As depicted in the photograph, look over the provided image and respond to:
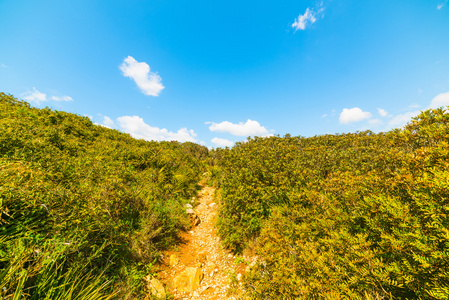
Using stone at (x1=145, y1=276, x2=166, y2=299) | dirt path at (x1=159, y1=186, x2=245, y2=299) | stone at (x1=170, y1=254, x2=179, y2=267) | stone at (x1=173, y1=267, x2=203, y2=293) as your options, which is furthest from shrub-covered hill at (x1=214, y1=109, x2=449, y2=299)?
stone at (x1=145, y1=276, x2=166, y2=299)

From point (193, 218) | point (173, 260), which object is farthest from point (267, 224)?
point (193, 218)

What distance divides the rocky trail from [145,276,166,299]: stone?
27 millimetres

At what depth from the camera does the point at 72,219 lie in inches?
154

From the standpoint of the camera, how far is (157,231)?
655 cm

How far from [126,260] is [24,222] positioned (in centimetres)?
307

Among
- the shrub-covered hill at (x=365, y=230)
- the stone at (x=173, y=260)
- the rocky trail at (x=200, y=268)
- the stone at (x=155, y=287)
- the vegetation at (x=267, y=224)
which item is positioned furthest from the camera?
the stone at (x=173, y=260)

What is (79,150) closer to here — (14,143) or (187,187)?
(14,143)

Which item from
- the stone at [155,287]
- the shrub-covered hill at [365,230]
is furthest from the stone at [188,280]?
the shrub-covered hill at [365,230]

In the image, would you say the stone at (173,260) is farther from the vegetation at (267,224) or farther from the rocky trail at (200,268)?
the vegetation at (267,224)

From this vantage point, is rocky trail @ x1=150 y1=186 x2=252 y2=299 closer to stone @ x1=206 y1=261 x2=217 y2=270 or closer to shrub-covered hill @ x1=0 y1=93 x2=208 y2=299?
stone @ x1=206 y1=261 x2=217 y2=270

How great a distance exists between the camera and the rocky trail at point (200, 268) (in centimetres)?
520

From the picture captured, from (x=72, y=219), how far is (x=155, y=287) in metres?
3.27

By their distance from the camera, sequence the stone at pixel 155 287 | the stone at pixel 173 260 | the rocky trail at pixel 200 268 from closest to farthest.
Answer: the stone at pixel 155 287 → the rocky trail at pixel 200 268 → the stone at pixel 173 260

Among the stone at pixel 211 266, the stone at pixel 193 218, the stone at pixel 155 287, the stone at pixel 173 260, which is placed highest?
the stone at pixel 193 218
